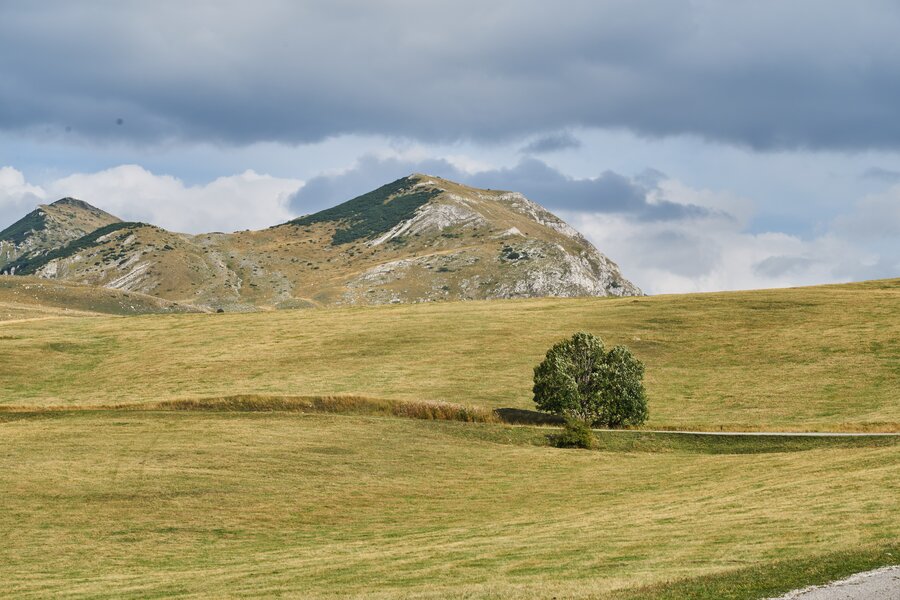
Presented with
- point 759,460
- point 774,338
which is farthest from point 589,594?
point 774,338

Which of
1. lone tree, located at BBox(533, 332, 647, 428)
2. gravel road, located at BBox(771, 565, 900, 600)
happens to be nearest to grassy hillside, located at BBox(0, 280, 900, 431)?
lone tree, located at BBox(533, 332, 647, 428)

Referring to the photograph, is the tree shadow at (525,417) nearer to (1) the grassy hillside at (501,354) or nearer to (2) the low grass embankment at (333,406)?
(2) the low grass embankment at (333,406)

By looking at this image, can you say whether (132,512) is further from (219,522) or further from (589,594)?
(589,594)

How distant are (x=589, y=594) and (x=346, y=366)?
74.9 meters

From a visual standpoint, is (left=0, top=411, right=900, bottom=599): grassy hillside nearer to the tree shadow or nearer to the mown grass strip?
the mown grass strip

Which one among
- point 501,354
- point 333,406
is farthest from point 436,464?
point 501,354

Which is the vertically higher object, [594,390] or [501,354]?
[501,354]

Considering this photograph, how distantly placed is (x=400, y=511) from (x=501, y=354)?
5647 centimetres

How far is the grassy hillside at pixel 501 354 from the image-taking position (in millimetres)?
80125

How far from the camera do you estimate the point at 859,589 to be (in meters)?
21.2

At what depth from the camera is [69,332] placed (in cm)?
12081

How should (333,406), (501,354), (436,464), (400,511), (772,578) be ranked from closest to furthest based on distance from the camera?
(772,578) < (400,511) < (436,464) < (333,406) < (501,354)

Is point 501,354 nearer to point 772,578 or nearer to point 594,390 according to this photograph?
point 594,390

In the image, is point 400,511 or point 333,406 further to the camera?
point 333,406
